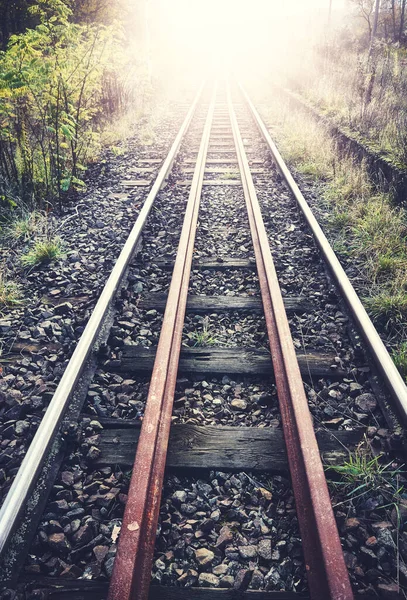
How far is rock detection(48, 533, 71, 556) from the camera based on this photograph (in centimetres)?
182

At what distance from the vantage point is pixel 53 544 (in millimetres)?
1828

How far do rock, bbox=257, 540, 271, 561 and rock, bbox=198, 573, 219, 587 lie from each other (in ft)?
0.74

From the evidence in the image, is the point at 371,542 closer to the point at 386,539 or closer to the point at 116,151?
the point at 386,539

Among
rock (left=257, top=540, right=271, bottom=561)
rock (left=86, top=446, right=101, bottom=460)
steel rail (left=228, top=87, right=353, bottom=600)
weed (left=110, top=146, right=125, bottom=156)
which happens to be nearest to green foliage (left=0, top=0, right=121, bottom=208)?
weed (left=110, top=146, right=125, bottom=156)

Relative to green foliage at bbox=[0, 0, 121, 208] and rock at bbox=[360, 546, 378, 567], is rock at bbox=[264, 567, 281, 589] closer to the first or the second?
rock at bbox=[360, 546, 378, 567]

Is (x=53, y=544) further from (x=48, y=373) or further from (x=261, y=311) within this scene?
(x=261, y=311)

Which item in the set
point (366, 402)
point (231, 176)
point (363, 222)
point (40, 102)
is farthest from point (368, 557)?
point (40, 102)

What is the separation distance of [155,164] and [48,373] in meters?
5.62

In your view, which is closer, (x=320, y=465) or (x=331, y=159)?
(x=320, y=465)

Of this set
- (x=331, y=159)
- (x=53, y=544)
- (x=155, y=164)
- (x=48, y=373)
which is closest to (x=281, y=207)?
(x=331, y=159)

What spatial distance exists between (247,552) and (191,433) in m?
0.69

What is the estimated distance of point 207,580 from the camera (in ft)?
5.64

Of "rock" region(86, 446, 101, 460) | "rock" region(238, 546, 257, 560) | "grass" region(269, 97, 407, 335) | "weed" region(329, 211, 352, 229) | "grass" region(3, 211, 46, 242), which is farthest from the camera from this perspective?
"weed" region(329, 211, 352, 229)

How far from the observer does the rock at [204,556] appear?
1776 mm
